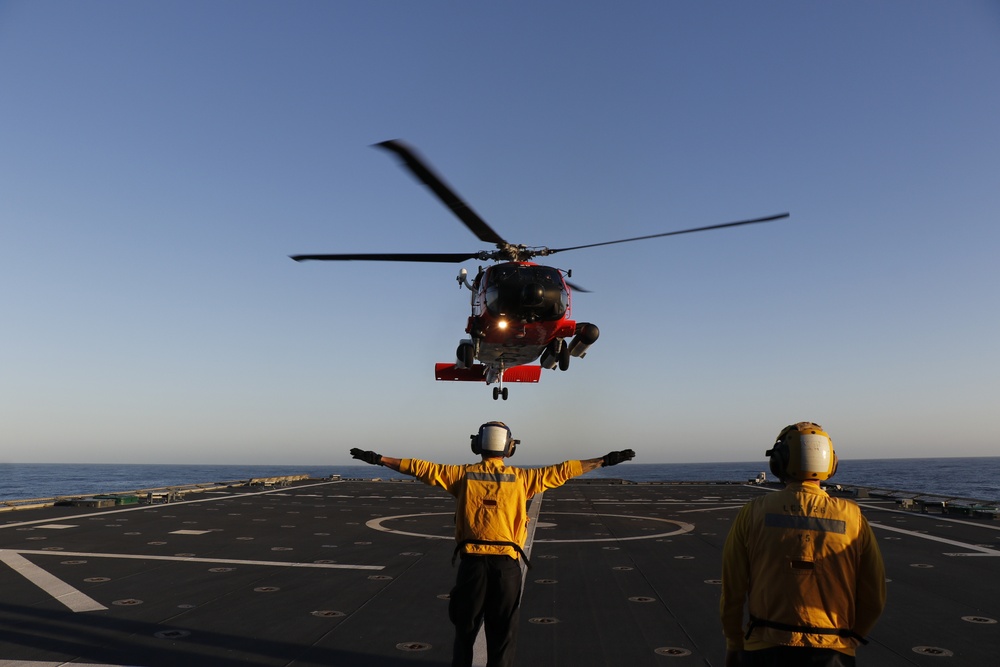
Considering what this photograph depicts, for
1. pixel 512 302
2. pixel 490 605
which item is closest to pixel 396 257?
pixel 512 302

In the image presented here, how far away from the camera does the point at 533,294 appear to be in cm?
1720

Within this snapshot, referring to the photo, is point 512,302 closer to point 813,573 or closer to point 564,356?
point 564,356

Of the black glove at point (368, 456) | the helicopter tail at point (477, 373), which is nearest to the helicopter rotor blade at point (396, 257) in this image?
the helicopter tail at point (477, 373)

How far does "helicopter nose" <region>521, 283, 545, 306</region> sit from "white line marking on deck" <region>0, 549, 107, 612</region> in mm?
11275

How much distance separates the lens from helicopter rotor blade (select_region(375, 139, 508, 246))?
13.2m

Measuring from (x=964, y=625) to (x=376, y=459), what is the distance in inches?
327

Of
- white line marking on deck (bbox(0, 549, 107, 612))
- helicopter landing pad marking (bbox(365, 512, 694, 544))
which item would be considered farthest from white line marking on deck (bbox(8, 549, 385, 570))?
helicopter landing pad marking (bbox(365, 512, 694, 544))

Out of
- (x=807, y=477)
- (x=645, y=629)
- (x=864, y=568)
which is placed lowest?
(x=645, y=629)

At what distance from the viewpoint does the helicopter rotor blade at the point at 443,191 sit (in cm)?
1323

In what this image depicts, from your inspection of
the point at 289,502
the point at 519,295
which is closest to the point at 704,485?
the point at 289,502

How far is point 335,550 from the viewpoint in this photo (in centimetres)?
1520

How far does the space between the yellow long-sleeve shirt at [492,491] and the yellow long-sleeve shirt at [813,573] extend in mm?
2495

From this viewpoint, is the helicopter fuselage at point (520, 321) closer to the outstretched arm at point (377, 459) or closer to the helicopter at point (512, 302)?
the helicopter at point (512, 302)

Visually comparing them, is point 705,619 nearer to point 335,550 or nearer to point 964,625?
point 964,625
